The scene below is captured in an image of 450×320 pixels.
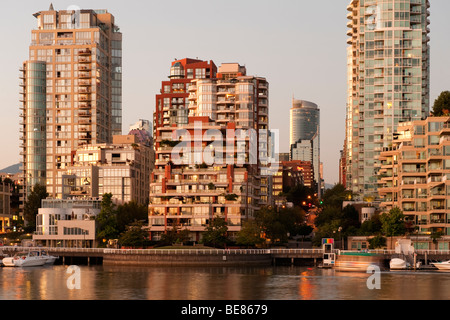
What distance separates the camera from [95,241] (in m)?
189

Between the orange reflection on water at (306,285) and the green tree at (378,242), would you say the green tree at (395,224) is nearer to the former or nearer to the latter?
the green tree at (378,242)

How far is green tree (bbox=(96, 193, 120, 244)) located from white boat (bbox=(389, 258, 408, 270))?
7064cm

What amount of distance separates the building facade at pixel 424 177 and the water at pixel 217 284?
3083 cm

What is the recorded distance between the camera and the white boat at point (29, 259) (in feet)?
514

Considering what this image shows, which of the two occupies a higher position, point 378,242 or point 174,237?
point 174,237

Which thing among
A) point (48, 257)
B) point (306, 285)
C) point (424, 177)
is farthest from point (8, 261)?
point (424, 177)

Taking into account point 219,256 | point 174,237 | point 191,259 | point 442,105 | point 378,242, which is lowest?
point 191,259

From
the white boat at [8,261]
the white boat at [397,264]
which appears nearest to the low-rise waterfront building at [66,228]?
the white boat at [8,261]

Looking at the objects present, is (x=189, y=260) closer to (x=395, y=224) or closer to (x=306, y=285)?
(x=395, y=224)

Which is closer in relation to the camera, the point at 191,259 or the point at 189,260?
the point at 189,260

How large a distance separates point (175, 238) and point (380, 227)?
47062mm

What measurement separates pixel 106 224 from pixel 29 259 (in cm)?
3230

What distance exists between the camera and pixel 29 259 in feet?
518

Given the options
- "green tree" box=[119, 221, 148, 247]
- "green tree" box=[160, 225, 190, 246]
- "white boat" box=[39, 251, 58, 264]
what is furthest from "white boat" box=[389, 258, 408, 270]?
"white boat" box=[39, 251, 58, 264]
